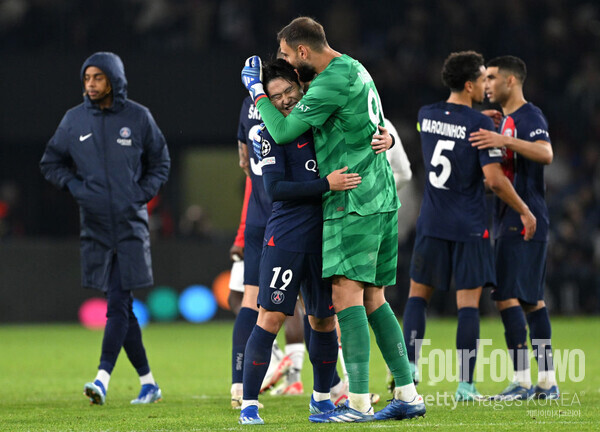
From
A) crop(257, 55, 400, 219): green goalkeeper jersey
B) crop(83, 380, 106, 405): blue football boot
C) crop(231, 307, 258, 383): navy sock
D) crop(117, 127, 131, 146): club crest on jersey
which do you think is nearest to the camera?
crop(257, 55, 400, 219): green goalkeeper jersey

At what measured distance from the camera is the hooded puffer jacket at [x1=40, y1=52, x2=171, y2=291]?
7.33 meters

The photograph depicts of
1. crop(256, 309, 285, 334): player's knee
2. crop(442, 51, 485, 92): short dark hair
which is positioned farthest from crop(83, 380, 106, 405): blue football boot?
crop(442, 51, 485, 92): short dark hair

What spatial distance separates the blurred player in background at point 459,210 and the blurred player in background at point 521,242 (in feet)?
0.52

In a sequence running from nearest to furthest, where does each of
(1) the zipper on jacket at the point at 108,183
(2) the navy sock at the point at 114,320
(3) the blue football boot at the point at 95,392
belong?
(3) the blue football boot at the point at 95,392
(2) the navy sock at the point at 114,320
(1) the zipper on jacket at the point at 108,183

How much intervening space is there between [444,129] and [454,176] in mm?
334

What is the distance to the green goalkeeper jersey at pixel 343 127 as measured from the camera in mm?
5449

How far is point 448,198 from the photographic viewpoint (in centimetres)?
722

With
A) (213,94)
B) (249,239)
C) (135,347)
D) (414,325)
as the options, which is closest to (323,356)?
(249,239)

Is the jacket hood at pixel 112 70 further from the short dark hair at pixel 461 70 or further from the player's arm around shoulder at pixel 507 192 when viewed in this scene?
the player's arm around shoulder at pixel 507 192

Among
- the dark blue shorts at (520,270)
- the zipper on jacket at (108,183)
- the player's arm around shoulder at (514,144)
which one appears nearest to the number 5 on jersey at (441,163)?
the player's arm around shoulder at (514,144)

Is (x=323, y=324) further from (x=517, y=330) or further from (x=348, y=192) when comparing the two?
(x=517, y=330)

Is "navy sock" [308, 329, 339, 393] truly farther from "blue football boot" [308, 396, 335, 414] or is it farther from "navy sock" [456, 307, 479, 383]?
"navy sock" [456, 307, 479, 383]

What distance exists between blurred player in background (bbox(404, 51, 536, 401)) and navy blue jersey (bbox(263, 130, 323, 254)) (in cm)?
176

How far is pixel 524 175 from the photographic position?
745 centimetres
